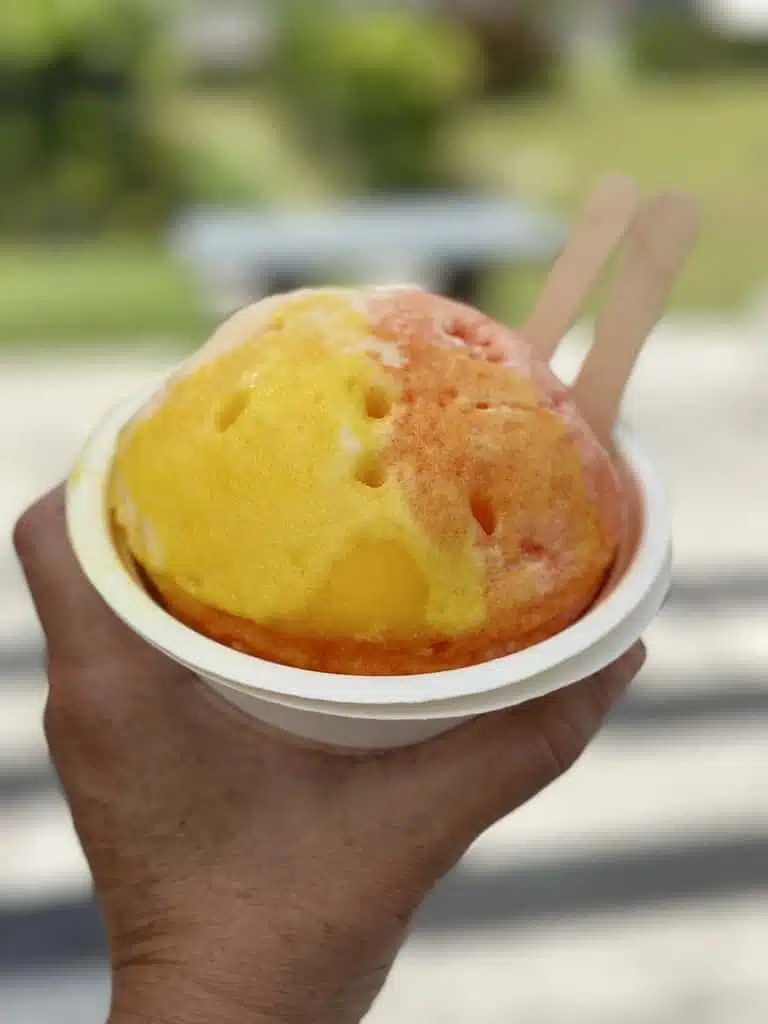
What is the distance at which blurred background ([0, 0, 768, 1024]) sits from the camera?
1.62 m

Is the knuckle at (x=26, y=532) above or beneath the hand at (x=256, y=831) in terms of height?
above

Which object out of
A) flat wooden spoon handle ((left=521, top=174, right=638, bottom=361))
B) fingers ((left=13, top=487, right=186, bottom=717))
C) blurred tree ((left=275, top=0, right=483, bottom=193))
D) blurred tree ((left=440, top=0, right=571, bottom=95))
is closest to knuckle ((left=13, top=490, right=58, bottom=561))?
fingers ((left=13, top=487, right=186, bottom=717))

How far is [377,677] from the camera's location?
738 mm

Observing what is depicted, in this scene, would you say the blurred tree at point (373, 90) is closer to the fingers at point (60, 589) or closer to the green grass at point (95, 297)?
the green grass at point (95, 297)

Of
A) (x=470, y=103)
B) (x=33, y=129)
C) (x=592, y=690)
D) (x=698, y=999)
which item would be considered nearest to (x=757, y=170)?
(x=470, y=103)

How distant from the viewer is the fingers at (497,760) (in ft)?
2.81

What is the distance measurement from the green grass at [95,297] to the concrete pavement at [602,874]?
1.34 meters

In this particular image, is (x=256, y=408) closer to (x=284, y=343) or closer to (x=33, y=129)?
(x=284, y=343)

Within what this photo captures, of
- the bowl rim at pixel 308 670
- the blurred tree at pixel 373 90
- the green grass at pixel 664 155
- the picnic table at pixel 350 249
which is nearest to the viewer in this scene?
the bowl rim at pixel 308 670

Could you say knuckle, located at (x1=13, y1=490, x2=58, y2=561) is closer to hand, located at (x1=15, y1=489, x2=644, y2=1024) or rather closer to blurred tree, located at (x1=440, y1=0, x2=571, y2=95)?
hand, located at (x1=15, y1=489, x2=644, y2=1024)

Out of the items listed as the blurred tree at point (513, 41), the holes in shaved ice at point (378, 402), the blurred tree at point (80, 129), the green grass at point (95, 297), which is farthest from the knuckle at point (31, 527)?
the blurred tree at point (513, 41)

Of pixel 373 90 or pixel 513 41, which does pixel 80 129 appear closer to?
pixel 373 90

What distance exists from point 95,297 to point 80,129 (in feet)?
3.22

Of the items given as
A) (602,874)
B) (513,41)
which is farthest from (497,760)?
(513,41)
